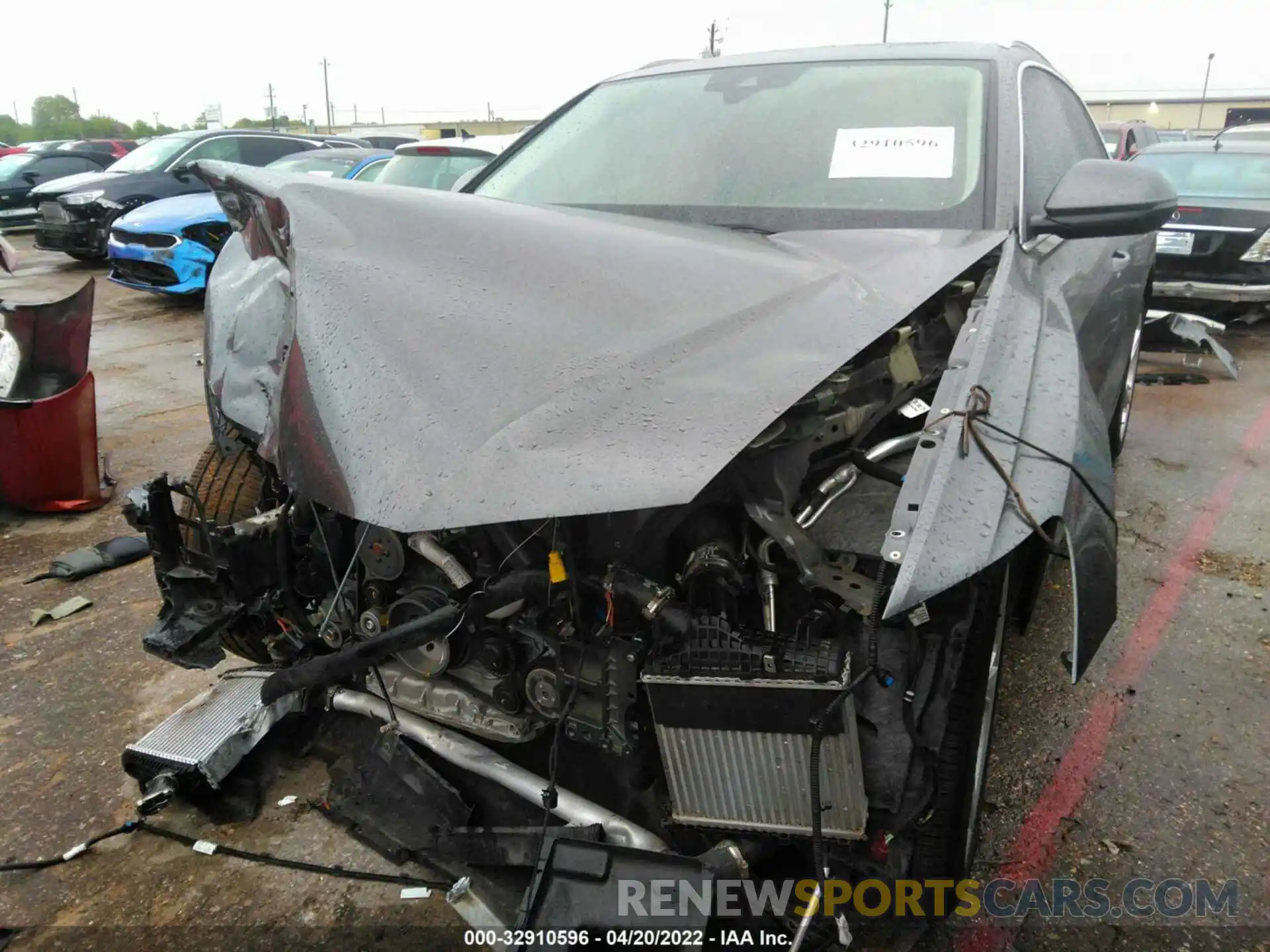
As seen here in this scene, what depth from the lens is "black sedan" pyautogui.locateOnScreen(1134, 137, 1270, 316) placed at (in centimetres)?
672

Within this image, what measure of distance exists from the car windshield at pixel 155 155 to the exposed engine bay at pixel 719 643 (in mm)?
10623

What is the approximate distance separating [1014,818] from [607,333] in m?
1.66

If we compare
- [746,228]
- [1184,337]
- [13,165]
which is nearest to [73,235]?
[13,165]

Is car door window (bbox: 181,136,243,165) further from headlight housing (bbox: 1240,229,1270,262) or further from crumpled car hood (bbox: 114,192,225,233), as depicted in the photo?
headlight housing (bbox: 1240,229,1270,262)

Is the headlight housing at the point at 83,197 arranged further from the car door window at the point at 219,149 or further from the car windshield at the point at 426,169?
the car windshield at the point at 426,169

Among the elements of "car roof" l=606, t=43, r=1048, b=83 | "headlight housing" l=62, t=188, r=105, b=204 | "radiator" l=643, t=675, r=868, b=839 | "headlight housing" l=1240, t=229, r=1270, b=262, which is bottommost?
"radiator" l=643, t=675, r=868, b=839

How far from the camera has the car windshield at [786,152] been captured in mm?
2473

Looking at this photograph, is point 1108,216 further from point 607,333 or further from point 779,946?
point 779,946

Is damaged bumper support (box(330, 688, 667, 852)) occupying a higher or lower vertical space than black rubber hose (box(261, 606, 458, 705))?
lower

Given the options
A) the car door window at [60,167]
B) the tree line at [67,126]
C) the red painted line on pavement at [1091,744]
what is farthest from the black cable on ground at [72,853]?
the tree line at [67,126]

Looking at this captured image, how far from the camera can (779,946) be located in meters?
1.67

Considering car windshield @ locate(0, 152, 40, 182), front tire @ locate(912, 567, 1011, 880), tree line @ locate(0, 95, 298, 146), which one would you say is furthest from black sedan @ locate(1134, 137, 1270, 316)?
tree line @ locate(0, 95, 298, 146)

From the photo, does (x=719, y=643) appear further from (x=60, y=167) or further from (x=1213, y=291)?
(x=60, y=167)

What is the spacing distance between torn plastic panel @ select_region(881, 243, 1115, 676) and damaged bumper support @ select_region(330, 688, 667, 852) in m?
0.77
